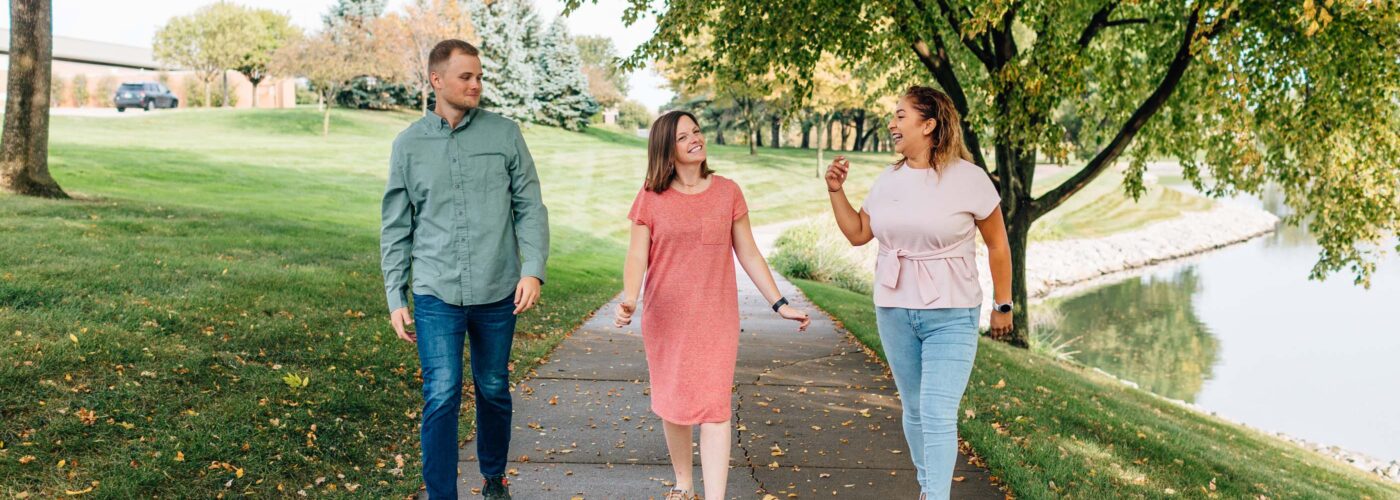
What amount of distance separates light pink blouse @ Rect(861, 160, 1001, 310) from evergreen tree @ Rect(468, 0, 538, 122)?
50.0m

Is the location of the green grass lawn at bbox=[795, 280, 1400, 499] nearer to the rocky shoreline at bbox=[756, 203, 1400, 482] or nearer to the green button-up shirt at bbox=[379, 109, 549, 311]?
the green button-up shirt at bbox=[379, 109, 549, 311]

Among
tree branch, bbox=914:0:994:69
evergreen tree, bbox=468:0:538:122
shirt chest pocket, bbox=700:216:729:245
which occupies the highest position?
Result: evergreen tree, bbox=468:0:538:122

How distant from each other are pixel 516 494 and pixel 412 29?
4478 cm

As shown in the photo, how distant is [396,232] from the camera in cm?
414

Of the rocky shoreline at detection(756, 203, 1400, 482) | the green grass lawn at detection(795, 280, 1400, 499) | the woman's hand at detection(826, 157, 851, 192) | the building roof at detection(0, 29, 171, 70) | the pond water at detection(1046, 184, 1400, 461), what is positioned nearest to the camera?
the woman's hand at detection(826, 157, 851, 192)

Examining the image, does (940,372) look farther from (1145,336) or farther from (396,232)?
(1145,336)

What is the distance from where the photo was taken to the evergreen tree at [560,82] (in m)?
57.8

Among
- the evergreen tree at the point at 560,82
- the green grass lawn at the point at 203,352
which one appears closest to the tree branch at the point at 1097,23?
the green grass lawn at the point at 203,352

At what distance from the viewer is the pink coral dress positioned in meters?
4.21

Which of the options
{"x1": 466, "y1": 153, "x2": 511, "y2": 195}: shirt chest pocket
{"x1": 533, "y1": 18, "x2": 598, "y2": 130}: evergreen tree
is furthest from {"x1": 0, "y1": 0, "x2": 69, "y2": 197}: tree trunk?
{"x1": 533, "y1": 18, "x2": 598, "y2": 130}: evergreen tree

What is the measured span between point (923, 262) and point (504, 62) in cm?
5202

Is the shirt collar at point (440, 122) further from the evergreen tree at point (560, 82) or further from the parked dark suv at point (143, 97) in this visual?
the parked dark suv at point (143, 97)

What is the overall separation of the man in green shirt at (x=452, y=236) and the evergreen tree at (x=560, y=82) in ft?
176

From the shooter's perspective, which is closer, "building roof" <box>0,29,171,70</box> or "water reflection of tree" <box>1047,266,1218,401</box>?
"water reflection of tree" <box>1047,266,1218,401</box>
